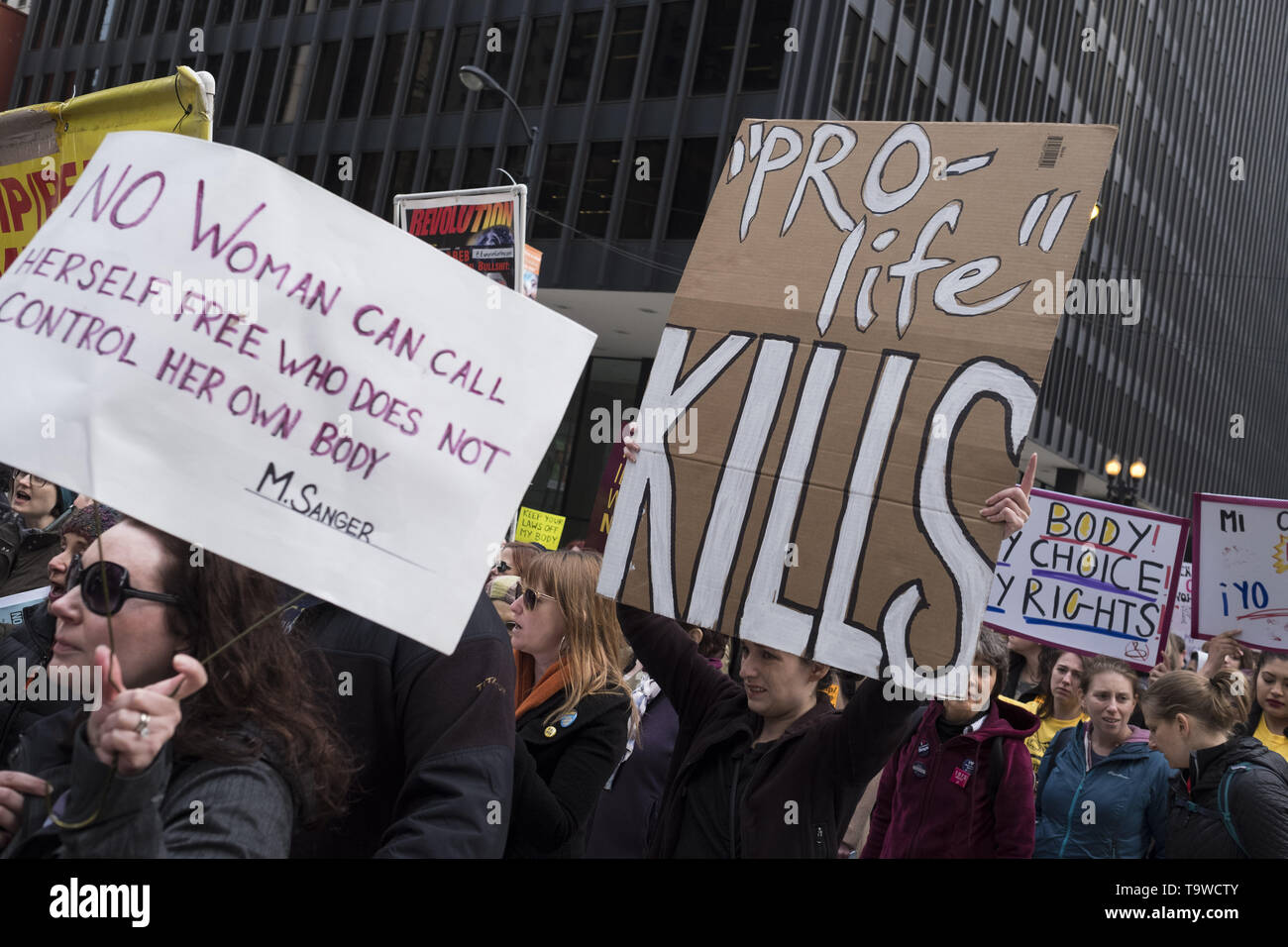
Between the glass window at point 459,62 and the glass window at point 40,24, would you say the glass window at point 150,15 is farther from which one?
the glass window at point 459,62

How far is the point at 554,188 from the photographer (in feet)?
93.0

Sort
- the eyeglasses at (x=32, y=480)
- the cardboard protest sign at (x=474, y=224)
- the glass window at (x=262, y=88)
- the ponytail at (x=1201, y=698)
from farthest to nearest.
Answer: the glass window at (x=262, y=88) < the cardboard protest sign at (x=474, y=224) < the eyeglasses at (x=32, y=480) < the ponytail at (x=1201, y=698)

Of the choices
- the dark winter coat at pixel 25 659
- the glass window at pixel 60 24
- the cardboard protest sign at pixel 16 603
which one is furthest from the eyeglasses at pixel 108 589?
the glass window at pixel 60 24

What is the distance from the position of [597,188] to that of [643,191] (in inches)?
50.3

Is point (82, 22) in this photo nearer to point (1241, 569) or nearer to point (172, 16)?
point (172, 16)

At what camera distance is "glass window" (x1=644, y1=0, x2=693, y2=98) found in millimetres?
27156

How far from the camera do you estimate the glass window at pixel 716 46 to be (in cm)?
2648

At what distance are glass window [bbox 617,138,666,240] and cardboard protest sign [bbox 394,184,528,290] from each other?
19.7m

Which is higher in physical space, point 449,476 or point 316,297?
point 316,297

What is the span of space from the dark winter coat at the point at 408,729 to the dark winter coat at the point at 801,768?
3.32 ft
